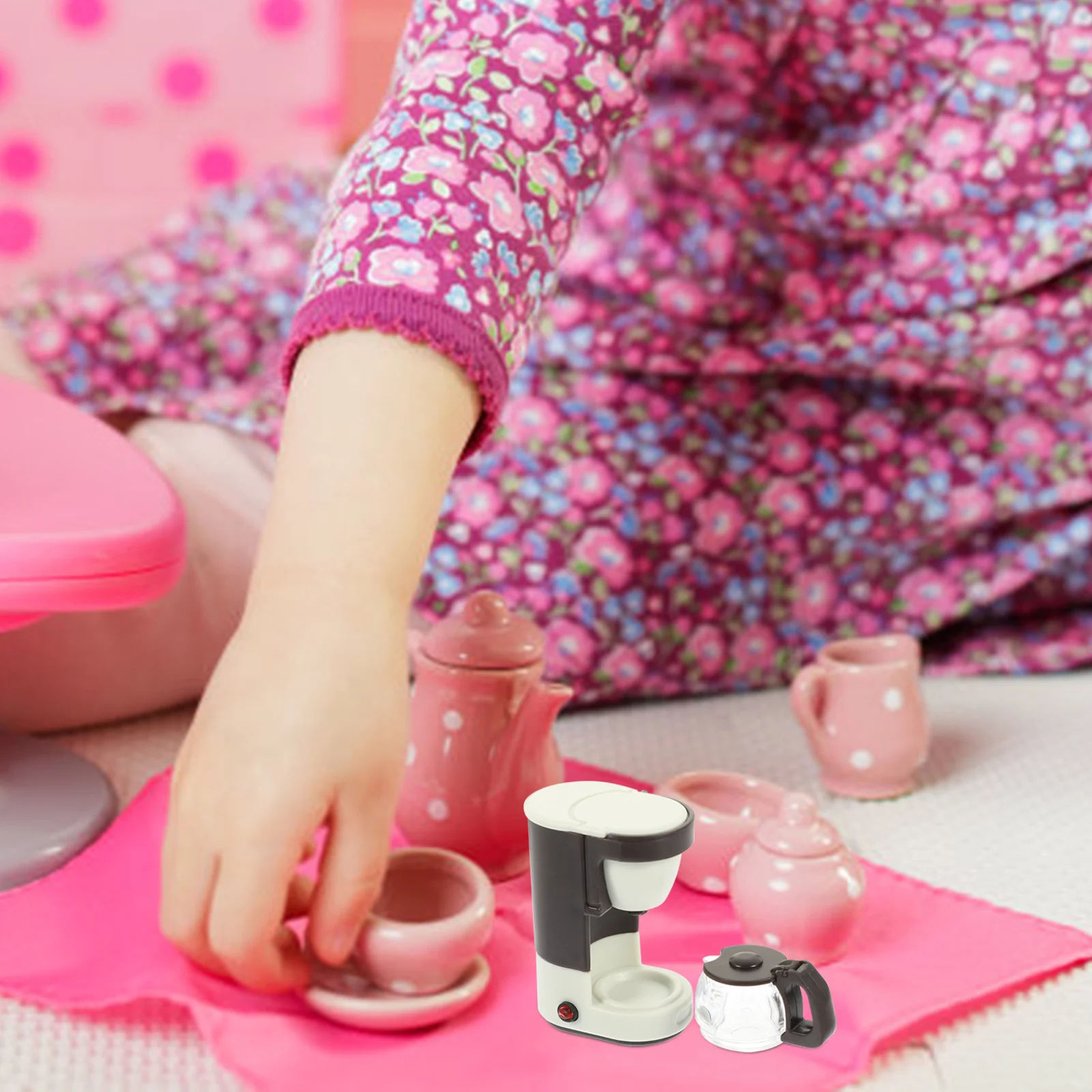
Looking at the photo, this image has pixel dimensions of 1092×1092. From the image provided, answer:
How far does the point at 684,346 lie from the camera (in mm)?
875

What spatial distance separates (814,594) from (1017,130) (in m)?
0.28

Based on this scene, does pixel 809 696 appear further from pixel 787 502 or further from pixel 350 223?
pixel 350 223

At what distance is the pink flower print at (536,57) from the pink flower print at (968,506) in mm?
387

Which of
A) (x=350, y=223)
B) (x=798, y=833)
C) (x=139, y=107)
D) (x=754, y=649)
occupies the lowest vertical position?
(x=754, y=649)

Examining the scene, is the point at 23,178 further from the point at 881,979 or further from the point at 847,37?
the point at 881,979

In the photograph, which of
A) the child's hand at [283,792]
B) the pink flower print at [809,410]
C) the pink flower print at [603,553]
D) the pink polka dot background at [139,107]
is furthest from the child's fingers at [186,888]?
the pink polka dot background at [139,107]

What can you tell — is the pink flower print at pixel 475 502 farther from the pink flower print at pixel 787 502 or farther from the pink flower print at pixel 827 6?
the pink flower print at pixel 827 6

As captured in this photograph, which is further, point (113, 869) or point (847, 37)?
point (847, 37)

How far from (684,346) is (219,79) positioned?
103 centimetres

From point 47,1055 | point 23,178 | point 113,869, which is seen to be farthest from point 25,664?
point 23,178

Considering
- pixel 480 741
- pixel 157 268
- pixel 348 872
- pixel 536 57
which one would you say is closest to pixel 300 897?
pixel 348 872

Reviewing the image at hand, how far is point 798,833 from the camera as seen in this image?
56cm

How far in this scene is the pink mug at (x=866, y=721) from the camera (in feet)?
2.38

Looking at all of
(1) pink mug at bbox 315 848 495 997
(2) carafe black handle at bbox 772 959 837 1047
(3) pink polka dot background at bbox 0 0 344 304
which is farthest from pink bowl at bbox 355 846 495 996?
(3) pink polka dot background at bbox 0 0 344 304
